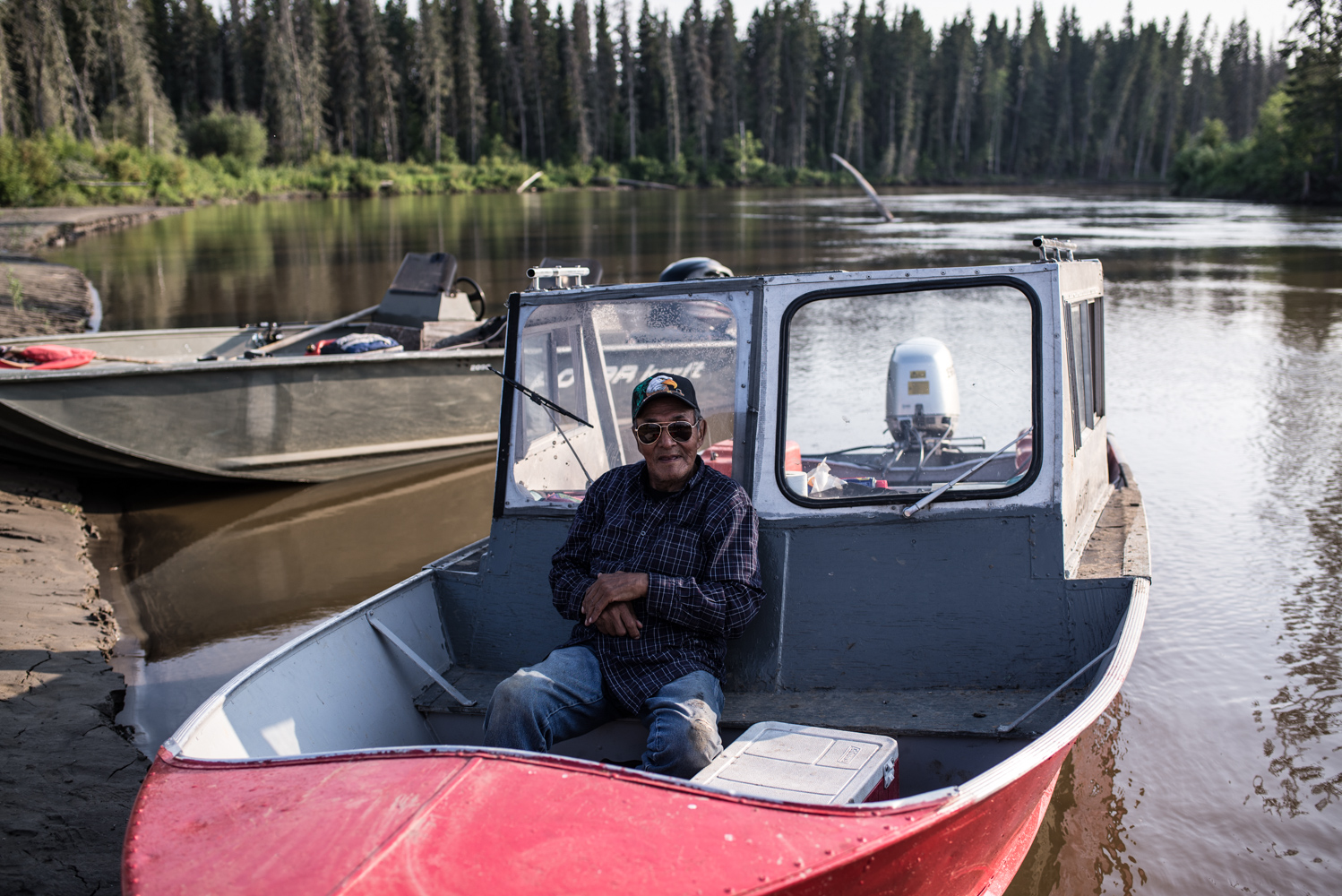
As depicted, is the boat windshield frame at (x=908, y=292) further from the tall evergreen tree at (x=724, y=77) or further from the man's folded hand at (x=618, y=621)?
the tall evergreen tree at (x=724, y=77)

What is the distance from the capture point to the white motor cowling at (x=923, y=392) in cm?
625

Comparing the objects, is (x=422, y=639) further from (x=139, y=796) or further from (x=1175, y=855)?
(x=1175, y=855)

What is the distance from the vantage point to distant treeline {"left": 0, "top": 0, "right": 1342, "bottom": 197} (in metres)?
65.9

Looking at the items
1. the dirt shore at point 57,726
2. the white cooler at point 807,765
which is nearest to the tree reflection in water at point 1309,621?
the white cooler at point 807,765

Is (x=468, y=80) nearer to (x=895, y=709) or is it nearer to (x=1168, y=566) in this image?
(x=1168, y=566)

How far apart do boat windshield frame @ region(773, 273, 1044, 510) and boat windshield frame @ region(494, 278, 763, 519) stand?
10cm

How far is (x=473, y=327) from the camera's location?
10.4 m

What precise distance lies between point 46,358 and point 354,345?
2.46m

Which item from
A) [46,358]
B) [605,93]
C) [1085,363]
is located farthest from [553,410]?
[605,93]

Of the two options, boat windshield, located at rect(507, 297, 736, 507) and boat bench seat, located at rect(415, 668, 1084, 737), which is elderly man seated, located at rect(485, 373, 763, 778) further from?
boat windshield, located at rect(507, 297, 736, 507)

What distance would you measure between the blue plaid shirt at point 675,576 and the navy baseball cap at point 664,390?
9.9 inches

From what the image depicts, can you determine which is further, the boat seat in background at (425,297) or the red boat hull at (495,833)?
the boat seat in background at (425,297)

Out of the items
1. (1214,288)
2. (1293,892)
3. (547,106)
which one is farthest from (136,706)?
(547,106)

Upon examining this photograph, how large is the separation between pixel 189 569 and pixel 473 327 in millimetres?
3969
